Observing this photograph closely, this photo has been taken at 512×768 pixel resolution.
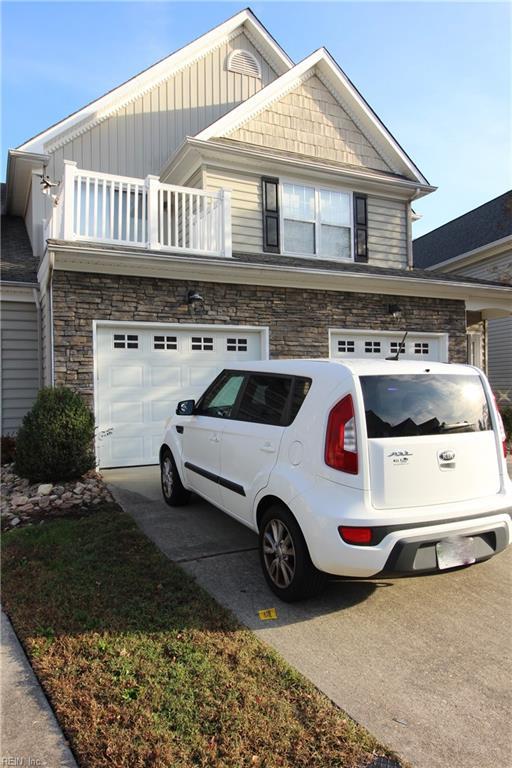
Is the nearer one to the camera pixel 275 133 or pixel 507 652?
pixel 507 652

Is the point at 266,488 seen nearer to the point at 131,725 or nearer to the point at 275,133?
the point at 131,725

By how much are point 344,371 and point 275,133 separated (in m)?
9.36

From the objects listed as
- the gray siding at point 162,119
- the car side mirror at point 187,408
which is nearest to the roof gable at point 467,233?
the gray siding at point 162,119

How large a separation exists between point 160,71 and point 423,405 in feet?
38.0

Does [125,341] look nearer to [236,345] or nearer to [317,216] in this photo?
[236,345]

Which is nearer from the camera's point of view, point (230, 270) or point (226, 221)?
point (230, 270)

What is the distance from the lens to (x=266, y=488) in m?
3.77

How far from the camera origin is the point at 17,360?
1005 cm

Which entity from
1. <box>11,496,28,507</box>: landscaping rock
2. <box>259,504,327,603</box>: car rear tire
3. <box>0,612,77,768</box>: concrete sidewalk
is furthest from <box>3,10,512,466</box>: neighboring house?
<box>0,612,77,768</box>: concrete sidewalk

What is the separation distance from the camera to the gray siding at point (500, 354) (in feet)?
54.4

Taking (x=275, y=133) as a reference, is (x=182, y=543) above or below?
below

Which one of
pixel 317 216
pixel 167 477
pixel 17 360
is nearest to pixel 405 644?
pixel 167 477

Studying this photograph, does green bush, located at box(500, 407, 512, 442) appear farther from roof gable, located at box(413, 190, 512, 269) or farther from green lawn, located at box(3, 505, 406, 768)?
green lawn, located at box(3, 505, 406, 768)

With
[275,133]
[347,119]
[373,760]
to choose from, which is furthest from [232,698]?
[347,119]
